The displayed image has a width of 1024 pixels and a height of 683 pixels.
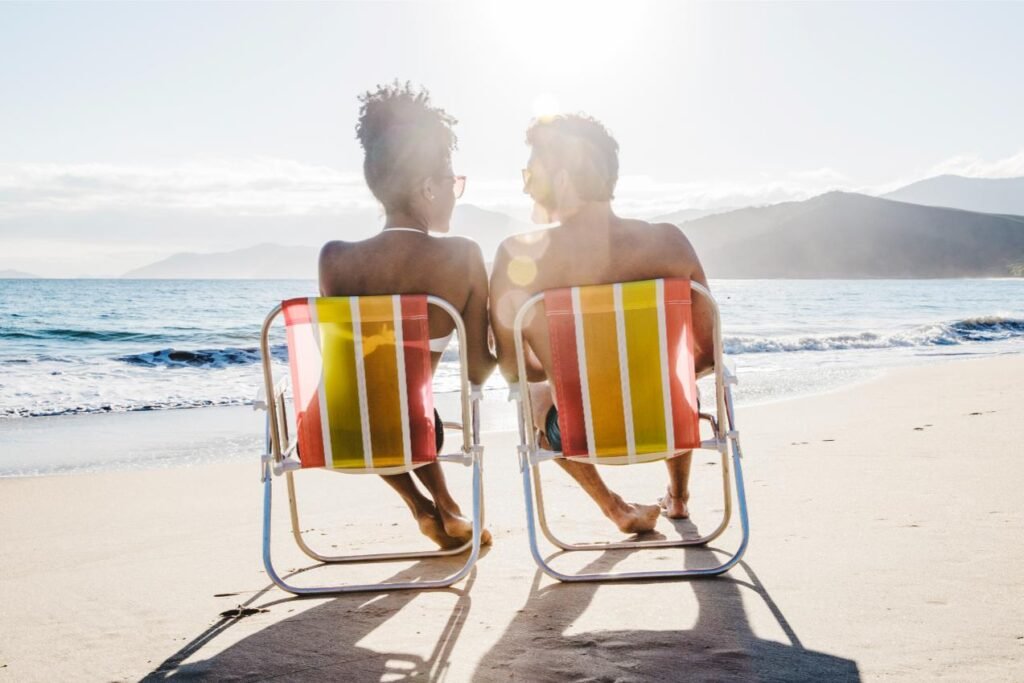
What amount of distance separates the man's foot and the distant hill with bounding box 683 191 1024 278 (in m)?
74.1

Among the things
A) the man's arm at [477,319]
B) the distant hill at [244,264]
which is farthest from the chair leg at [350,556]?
the distant hill at [244,264]

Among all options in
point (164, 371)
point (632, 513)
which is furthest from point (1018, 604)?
point (164, 371)

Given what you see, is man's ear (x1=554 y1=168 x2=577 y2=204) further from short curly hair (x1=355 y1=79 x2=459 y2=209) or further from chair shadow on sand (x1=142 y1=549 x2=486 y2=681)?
chair shadow on sand (x1=142 y1=549 x2=486 y2=681)

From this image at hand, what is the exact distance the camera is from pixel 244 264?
6048 inches

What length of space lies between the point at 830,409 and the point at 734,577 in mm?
5188

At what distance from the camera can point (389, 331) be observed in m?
2.89

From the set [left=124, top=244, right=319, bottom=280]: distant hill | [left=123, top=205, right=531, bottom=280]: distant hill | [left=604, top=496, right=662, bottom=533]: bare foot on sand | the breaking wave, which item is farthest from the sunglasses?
[left=124, top=244, right=319, bottom=280]: distant hill

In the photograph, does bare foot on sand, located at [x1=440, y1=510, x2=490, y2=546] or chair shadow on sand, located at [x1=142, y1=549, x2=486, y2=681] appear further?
bare foot on sand, located at [x1=440, y1=510, x2=490, y2=546]

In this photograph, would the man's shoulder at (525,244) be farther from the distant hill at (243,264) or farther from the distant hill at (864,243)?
the distant hill at (243,264)

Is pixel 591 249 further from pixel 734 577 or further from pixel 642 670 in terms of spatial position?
pixel 642 670

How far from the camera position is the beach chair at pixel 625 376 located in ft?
9.47

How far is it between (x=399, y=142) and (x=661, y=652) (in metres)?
2.05

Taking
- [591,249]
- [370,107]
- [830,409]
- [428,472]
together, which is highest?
[370,107]

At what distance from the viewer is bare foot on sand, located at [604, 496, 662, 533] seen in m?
3.58
